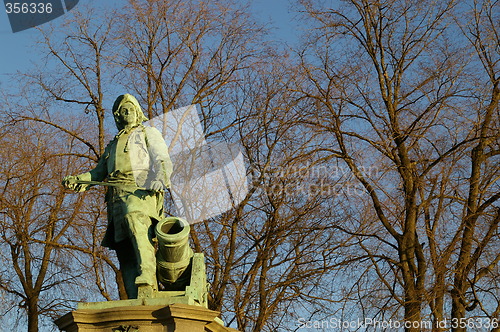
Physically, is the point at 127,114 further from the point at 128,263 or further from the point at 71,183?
the point at 128,263

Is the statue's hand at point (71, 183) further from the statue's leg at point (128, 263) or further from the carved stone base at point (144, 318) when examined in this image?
the carved stone base at point (144, 318)

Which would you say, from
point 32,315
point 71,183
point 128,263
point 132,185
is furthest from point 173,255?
point 32,315

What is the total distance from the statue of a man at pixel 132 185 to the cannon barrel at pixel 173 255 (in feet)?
0.45

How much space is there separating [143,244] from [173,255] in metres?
0.30

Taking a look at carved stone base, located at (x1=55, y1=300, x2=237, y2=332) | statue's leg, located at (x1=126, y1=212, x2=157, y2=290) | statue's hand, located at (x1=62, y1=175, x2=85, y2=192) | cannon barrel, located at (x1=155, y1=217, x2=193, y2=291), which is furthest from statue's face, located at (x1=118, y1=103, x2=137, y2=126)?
carved stone base, located at (x1=55, y1=300, x2=237, y2=332)

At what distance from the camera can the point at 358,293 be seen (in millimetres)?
12906

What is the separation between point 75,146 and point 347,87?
6.39m

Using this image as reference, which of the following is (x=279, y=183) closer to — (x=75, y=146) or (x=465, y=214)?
(x=465, y=214)

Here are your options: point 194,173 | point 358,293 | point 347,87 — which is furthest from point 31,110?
point 358,293

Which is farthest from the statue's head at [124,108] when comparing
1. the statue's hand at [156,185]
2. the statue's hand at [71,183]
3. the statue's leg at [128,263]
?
the statue's leg at [128,263]

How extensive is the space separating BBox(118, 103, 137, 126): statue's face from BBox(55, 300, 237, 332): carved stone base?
6.67 ft

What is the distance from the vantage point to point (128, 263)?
792 cm

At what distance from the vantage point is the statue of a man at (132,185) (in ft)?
24.9

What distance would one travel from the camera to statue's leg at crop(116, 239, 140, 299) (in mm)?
7742
